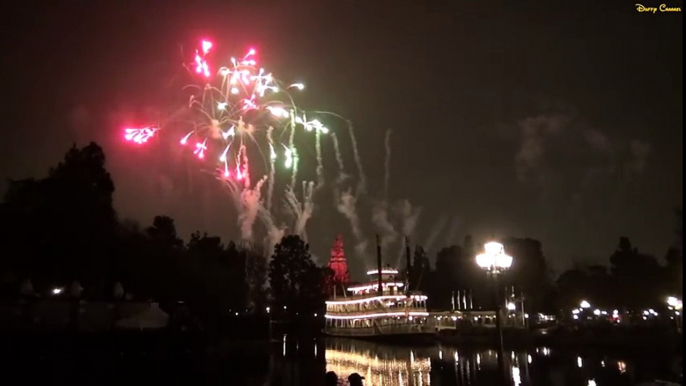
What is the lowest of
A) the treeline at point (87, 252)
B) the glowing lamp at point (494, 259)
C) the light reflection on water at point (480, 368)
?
the light reflection on water at point (480, 368)

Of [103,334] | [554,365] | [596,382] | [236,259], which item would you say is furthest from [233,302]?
[596,382]

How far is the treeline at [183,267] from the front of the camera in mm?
34812

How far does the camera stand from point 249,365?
1330 inches

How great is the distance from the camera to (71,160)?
39719mm

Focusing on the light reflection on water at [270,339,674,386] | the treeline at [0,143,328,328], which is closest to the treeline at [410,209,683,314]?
the light reflection on water at [270,339,674,386]

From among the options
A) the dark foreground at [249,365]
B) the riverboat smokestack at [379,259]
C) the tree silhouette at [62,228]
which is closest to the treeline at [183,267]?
the tree silhouette at [62,228]

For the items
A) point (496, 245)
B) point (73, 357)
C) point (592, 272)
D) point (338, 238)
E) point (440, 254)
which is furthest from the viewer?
point (338, 238)

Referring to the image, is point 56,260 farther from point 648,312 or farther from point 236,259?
point 648,312

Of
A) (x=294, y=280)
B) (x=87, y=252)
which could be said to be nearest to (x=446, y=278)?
(x=294, y=280)

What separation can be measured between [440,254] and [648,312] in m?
30.4

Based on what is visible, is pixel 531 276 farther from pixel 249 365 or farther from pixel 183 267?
pixel 249 365

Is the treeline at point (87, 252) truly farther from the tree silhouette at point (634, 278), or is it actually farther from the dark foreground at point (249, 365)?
the tree silhouette at point (634, 278)

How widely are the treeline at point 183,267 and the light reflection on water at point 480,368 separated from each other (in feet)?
20.0

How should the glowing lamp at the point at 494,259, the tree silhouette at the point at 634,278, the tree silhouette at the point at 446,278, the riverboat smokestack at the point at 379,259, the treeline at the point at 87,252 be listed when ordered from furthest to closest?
the tree silhouette at the point at 446,278
the riverboat smokestack at the point at 379,259
the tree silhouette at the point at 634,278
the treeline at the point at 87,252
the glowing lamp at the point at 494,259
